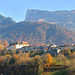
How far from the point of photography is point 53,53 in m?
100

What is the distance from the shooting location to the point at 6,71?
7675cm

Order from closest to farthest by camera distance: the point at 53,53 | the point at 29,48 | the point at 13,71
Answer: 1. the point at 13,71
2. the point at 53,53
3. the point at 29,48

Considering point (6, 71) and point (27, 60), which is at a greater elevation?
point (27, 60)

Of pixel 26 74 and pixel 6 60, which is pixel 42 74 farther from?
pixel 6 60

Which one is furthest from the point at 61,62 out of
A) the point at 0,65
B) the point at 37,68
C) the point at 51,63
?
the point at 0,65

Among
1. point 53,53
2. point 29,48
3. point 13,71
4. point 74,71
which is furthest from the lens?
point 29,48

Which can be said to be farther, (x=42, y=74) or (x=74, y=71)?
(x=42, y=74)

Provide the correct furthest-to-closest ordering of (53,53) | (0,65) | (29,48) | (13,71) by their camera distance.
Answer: (29,48) < (53,53) < (0,65) < (13,71)

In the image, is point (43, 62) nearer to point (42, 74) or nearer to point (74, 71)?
point (42, 74)

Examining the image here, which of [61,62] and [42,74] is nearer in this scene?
[42,74]

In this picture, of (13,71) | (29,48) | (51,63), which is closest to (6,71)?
(13,71)

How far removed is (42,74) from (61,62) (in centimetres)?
1268

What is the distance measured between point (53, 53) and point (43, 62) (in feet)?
78.9

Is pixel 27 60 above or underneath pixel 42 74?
above
